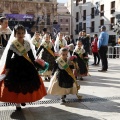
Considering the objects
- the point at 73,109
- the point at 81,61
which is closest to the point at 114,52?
the point at 81,61

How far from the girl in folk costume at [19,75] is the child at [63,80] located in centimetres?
66

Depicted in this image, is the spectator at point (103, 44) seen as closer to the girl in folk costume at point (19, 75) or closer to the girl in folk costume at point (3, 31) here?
the girl in folk costume at point (3, 31)

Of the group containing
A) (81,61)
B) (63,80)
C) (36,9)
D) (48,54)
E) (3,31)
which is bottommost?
(63,80)

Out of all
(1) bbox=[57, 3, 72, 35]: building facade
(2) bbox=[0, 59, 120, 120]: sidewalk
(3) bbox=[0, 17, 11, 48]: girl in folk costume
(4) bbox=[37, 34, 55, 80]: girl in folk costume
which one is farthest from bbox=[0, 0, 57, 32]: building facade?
(2) bbox=[0, 59, 120, 120]: sidewalk

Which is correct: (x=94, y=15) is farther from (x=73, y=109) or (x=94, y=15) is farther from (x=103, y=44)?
(x=73, y=109)

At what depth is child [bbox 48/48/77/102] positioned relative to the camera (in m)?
5.49

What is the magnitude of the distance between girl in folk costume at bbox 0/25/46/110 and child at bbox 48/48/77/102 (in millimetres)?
657

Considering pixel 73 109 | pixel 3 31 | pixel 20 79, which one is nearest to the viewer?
pixel 20 79

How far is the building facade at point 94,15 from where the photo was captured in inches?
1395

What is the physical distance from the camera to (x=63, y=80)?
554 centimetres

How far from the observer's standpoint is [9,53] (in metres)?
4.78

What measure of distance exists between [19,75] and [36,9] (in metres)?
39.8

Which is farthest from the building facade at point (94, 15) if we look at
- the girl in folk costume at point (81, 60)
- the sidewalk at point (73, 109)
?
the sidewalk at point (73, 109)

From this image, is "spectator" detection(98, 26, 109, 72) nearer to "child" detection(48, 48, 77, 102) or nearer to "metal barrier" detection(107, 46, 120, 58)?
"child" detection(48, 48, 77, 102)
